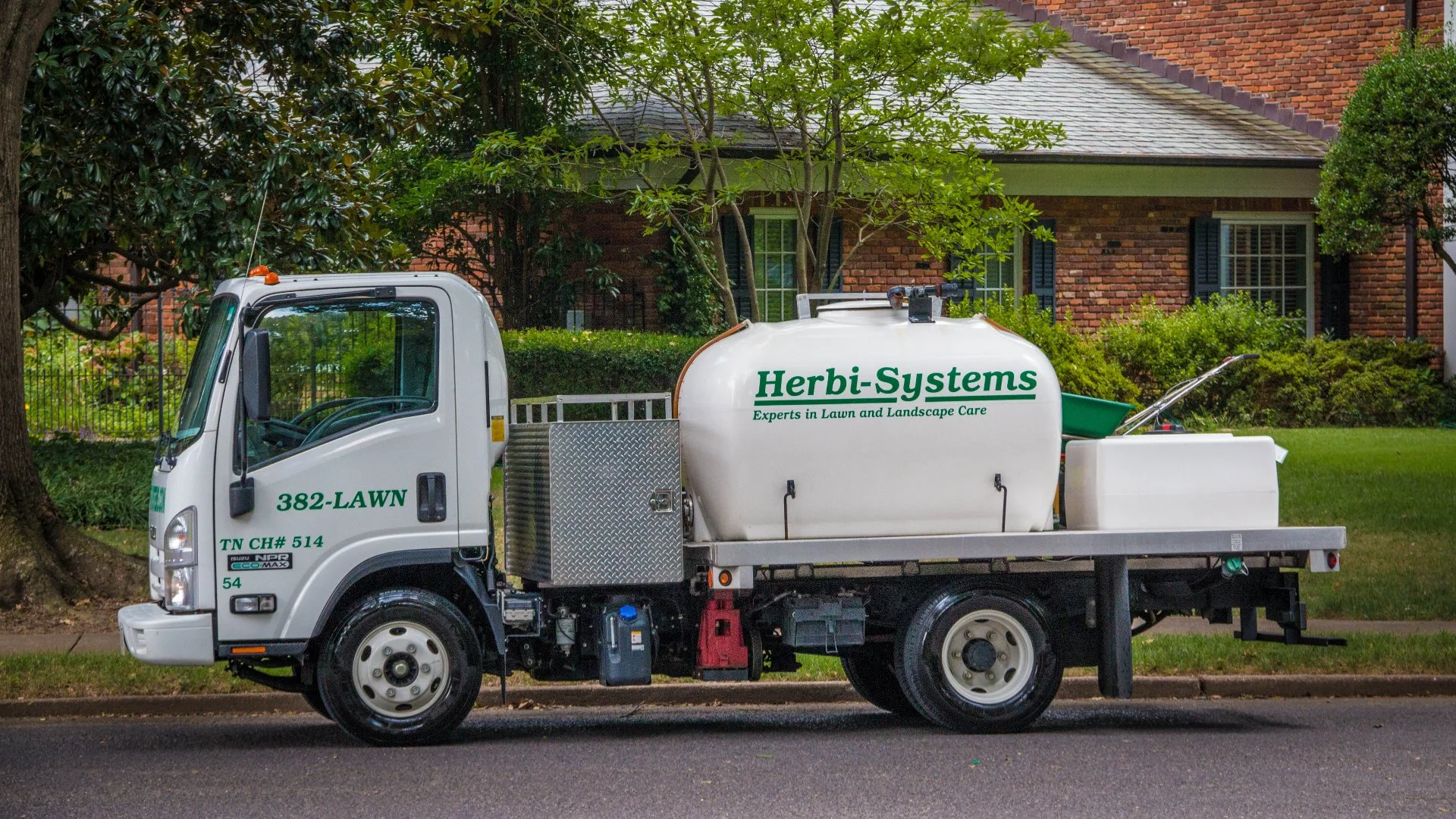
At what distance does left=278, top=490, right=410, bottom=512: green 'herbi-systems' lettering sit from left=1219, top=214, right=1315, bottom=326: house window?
18138 millimetres

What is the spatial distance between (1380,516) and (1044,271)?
29.4 feet

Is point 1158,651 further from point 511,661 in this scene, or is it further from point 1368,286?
point 1368,286

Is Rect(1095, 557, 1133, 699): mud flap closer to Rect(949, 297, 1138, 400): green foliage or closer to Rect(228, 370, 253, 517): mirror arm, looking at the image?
Rect(228, 370, 253, 517): mirror arm

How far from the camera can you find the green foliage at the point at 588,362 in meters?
17.4

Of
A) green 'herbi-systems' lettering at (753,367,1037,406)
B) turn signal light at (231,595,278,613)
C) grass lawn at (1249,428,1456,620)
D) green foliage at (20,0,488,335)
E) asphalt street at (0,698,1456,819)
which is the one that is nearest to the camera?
asphalt street at (0,698,1456,819)

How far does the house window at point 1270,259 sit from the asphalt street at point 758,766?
15173 millimetres

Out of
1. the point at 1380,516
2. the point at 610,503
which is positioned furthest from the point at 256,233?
the point at 1380,516

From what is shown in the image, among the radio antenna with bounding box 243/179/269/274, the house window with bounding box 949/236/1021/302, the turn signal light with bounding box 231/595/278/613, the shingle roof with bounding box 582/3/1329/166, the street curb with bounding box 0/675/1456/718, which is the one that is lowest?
the street curb with bounding box 0/675/1456/718

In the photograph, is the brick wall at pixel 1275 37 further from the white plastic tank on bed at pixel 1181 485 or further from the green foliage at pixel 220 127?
the white plastic tank on bed at pixel 1181 485

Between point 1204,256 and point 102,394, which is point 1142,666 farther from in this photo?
point 102,394

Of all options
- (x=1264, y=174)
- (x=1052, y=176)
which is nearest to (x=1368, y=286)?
(x=1264, y=174)

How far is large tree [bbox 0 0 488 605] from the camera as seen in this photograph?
1197 cm

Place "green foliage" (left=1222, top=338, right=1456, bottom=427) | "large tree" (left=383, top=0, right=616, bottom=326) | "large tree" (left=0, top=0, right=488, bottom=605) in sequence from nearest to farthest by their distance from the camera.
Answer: "large tree" (left=0, top=0, right=488, bottom=605), "large tree" (left=383, top=0, right=616, bottom=326), "green foliage" (left=1222, top=338, right=1456, bottom=427)

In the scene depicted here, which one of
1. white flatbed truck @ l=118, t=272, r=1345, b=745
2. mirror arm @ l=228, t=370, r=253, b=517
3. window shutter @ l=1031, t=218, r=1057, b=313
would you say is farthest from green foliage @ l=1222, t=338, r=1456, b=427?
mirror arm @ l=228, t=370, r=253, b=517
